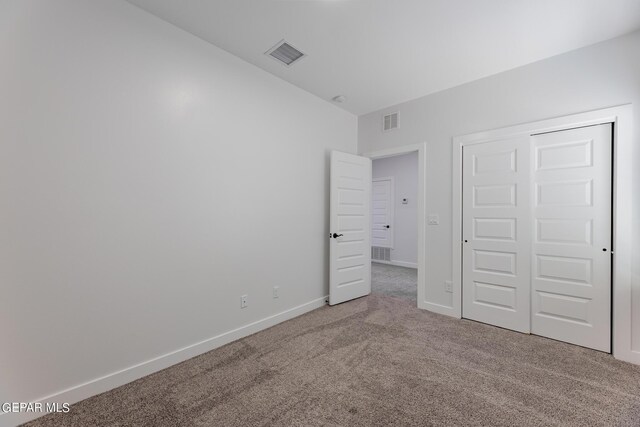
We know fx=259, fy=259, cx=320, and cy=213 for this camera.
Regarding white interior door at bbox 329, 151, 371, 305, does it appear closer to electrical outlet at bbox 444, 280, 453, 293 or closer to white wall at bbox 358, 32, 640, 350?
white wall at bbox 358, 32, 640, 350

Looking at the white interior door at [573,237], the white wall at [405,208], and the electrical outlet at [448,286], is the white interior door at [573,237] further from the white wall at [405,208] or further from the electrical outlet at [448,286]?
the white wall at [405,208]

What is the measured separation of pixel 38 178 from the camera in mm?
1662

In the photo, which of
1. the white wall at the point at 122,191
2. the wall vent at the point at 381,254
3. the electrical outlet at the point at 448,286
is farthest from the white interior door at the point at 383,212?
the white wall at the point at 122,191

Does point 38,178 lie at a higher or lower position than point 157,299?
higher

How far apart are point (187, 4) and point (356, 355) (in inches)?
127

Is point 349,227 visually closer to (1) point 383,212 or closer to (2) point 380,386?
(2) point 380,386

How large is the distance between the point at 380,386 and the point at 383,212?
5.17m

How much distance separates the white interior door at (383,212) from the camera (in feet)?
21.7

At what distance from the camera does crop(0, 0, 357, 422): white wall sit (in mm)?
1609

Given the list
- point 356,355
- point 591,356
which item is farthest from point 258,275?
point 591,356

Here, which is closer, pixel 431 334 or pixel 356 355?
pixel 356 355

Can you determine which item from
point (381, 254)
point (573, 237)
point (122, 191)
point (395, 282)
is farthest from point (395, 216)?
point (122, 191)

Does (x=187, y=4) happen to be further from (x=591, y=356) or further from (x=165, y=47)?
(x=591, y=356)

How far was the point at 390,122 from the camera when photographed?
151 inches
